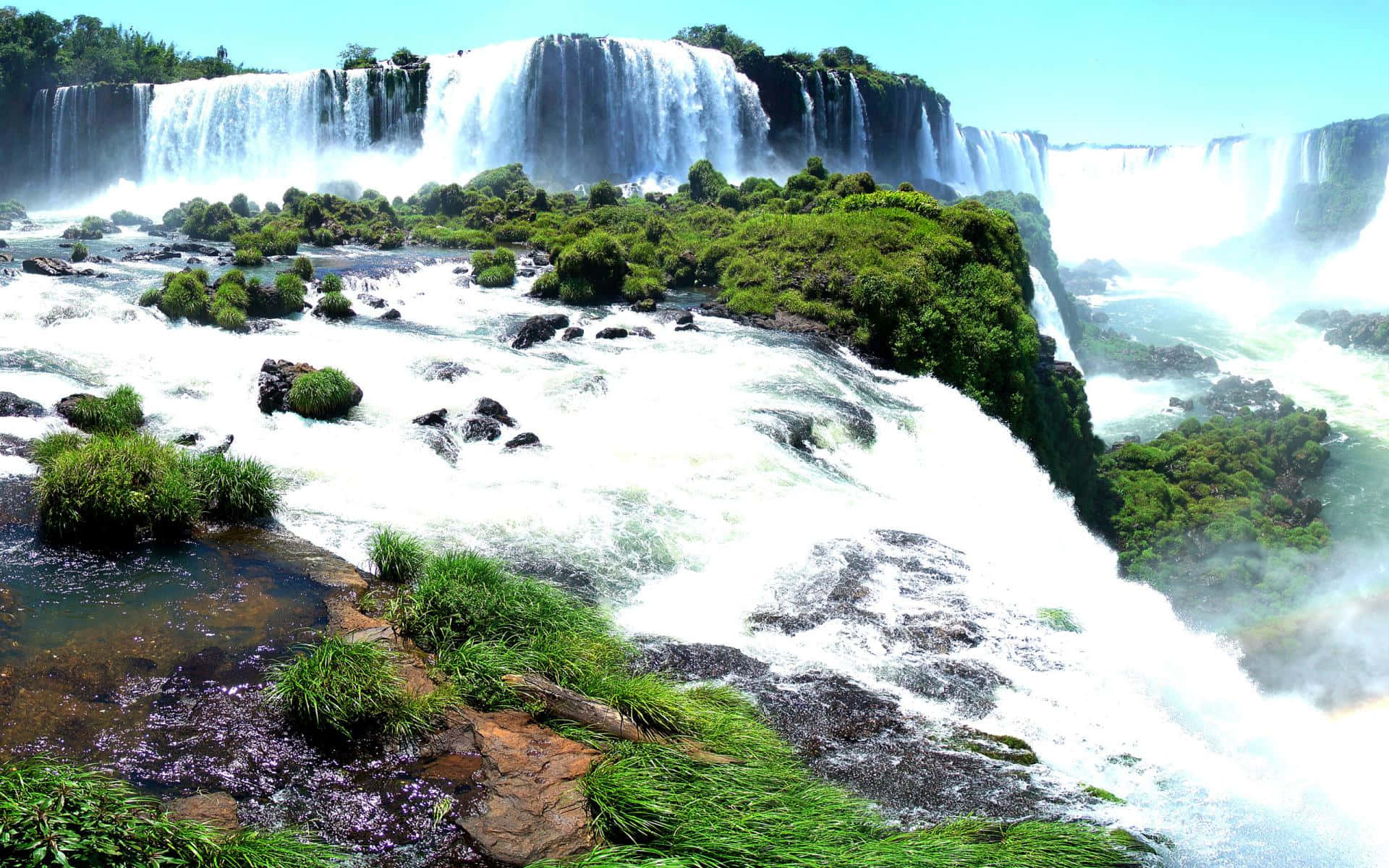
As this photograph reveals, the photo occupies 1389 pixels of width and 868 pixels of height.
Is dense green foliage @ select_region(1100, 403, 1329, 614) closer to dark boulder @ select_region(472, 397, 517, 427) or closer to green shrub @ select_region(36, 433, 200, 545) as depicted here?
dark boulder @ select_region(472, 397, 517, 427)

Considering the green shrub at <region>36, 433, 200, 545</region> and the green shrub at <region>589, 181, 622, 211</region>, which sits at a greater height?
the green shrub at <region>589, 181, 622, 211</region>

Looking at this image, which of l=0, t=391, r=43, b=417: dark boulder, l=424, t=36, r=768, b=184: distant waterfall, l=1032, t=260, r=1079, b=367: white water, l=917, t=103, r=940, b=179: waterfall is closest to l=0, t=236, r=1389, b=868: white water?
l=0, t=391, r=43, b=417: dark boulder

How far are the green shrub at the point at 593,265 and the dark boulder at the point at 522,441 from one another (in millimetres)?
A: 10696

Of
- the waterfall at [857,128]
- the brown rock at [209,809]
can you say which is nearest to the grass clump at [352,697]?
the brown rock at [209,809]

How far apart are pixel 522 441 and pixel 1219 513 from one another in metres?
20.1

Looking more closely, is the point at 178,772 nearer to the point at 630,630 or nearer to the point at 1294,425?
the point at 630,630

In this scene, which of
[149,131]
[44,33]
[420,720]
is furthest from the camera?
[44,33]

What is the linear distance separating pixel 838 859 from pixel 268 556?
6.81 metres

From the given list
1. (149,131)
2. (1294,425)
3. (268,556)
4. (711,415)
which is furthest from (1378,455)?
(149,131)

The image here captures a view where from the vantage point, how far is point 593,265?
23969mm

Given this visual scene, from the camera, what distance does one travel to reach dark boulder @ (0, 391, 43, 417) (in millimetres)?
12547

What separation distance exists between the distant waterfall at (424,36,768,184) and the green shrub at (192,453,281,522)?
155ft

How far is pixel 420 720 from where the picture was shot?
637 cm

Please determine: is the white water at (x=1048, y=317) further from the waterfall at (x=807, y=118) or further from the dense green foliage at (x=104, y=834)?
the dense green foliage at (x=104, y=834)
